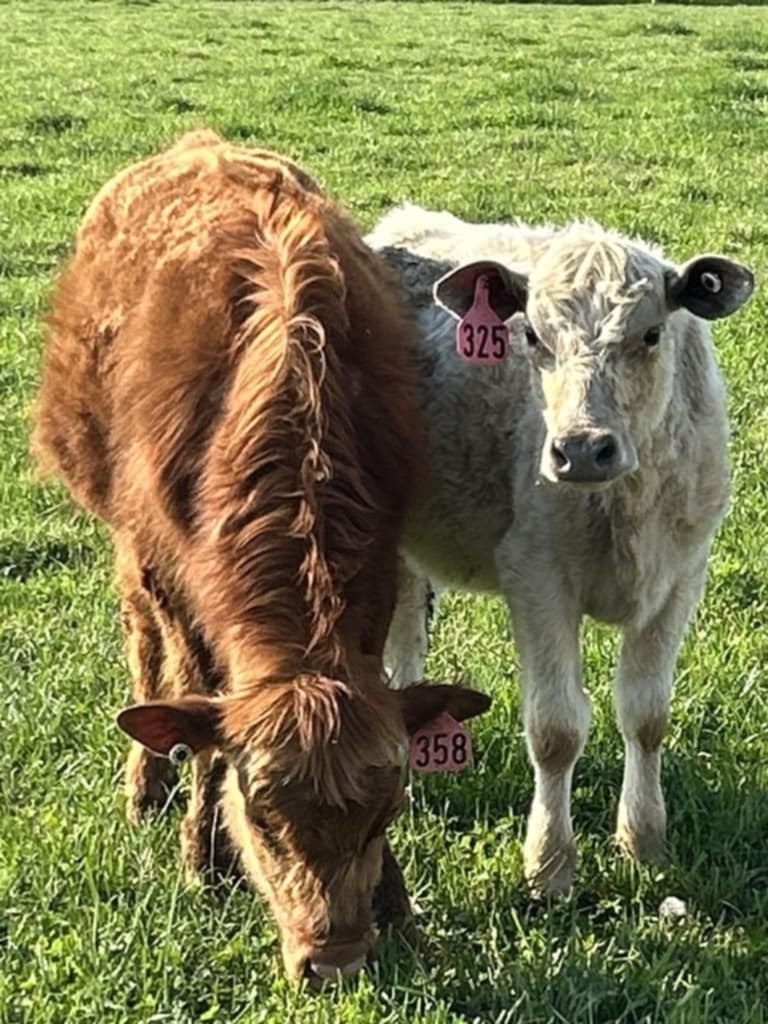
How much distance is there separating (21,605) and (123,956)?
2.27 m

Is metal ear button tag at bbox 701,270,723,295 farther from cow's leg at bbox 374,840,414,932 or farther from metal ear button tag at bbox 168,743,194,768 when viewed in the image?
metal ear button tag at bbox 168,743,194,768

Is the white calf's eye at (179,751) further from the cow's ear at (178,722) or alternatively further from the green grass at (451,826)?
the green grass at (451,826)

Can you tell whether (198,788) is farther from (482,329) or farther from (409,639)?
(482,329)

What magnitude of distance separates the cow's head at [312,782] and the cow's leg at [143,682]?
Result: 3.39 ft

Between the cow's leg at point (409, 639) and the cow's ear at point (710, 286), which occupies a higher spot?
the cow's ear at point (710, 286)

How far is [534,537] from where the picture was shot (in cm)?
437

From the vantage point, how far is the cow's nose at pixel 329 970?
3.60 m

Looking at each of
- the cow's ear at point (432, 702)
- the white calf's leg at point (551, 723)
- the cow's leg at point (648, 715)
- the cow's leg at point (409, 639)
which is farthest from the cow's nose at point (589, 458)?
the cow's leg at point (409, 639)

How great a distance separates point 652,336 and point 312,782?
1.49 metres

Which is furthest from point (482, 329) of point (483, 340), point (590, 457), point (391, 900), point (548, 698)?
point (391, 900)

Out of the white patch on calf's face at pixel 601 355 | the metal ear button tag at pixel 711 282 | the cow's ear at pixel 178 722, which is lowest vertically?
the cow's ear at pixel 178 722

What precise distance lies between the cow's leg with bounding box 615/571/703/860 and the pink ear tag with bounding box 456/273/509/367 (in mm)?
872

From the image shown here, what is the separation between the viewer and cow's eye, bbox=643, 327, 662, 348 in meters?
4.03

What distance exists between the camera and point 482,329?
4359 millimetres
